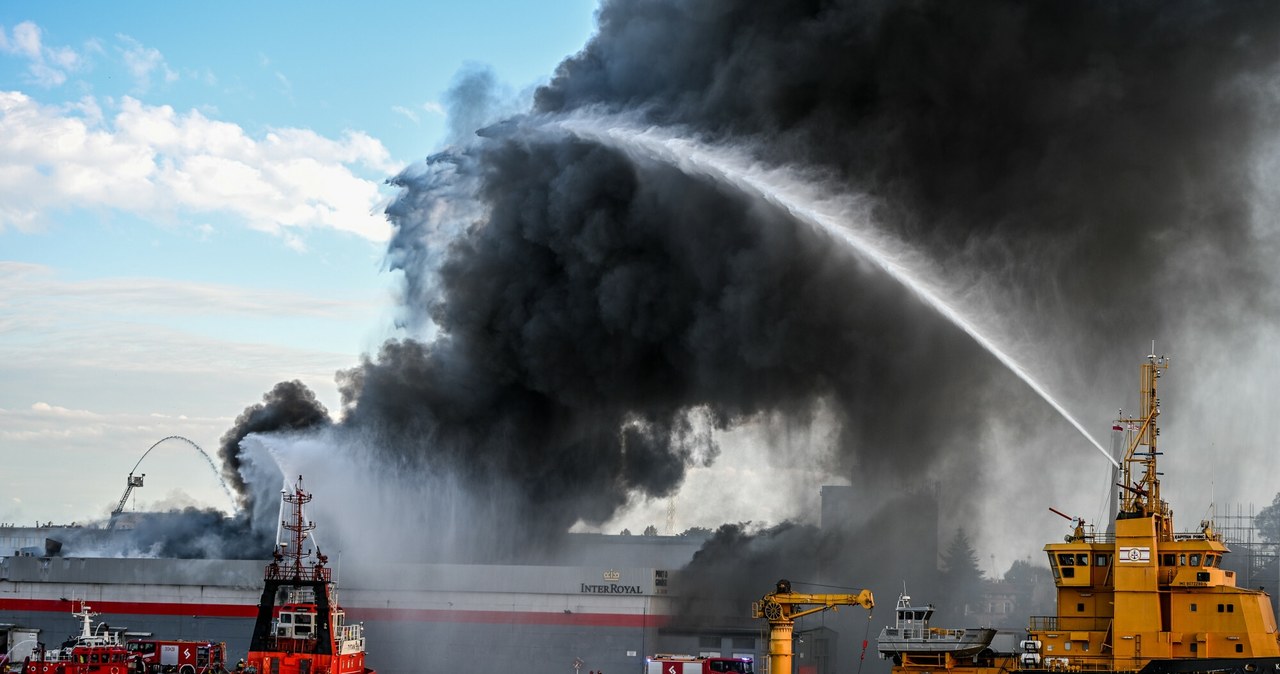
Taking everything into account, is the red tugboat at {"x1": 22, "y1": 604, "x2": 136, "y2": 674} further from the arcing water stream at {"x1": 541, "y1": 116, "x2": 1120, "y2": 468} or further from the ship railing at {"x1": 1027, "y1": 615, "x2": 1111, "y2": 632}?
the arcing water stream at {"x1": 541, "y1": 116, "x2": 1120, "y2": 468}

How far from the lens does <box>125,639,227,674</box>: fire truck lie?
42.0 m

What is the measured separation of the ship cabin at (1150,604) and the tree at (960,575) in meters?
24.0

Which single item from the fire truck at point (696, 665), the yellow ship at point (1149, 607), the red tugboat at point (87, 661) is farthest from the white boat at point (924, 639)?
the red tugboat at point (87, 661)

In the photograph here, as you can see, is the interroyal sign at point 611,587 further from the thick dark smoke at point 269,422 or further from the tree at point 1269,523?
the tree at point 1269,523

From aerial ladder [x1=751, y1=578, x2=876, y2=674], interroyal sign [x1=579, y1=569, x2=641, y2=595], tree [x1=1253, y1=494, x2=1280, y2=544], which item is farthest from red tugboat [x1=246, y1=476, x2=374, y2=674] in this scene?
tree [x1=1253, y1=494, x2=1280, y2=544]

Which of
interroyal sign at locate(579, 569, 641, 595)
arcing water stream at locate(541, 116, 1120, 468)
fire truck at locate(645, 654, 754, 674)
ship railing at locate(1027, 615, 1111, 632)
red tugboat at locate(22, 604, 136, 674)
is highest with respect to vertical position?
arcing water stream at locate(541, 116, 1120, 468)

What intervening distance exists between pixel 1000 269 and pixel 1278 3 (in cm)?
1270

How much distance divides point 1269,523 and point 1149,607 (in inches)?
2631

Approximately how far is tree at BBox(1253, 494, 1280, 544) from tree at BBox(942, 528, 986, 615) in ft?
82.4

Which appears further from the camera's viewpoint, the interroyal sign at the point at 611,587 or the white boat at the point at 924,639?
the interroyal sign at the point at 611,587

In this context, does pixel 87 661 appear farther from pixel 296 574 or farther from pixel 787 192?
pixel 787 192

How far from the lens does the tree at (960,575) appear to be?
61.0 meters

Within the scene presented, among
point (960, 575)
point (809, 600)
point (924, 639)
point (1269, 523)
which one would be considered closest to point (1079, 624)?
point (924, 639)

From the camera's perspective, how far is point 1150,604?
33.2m
